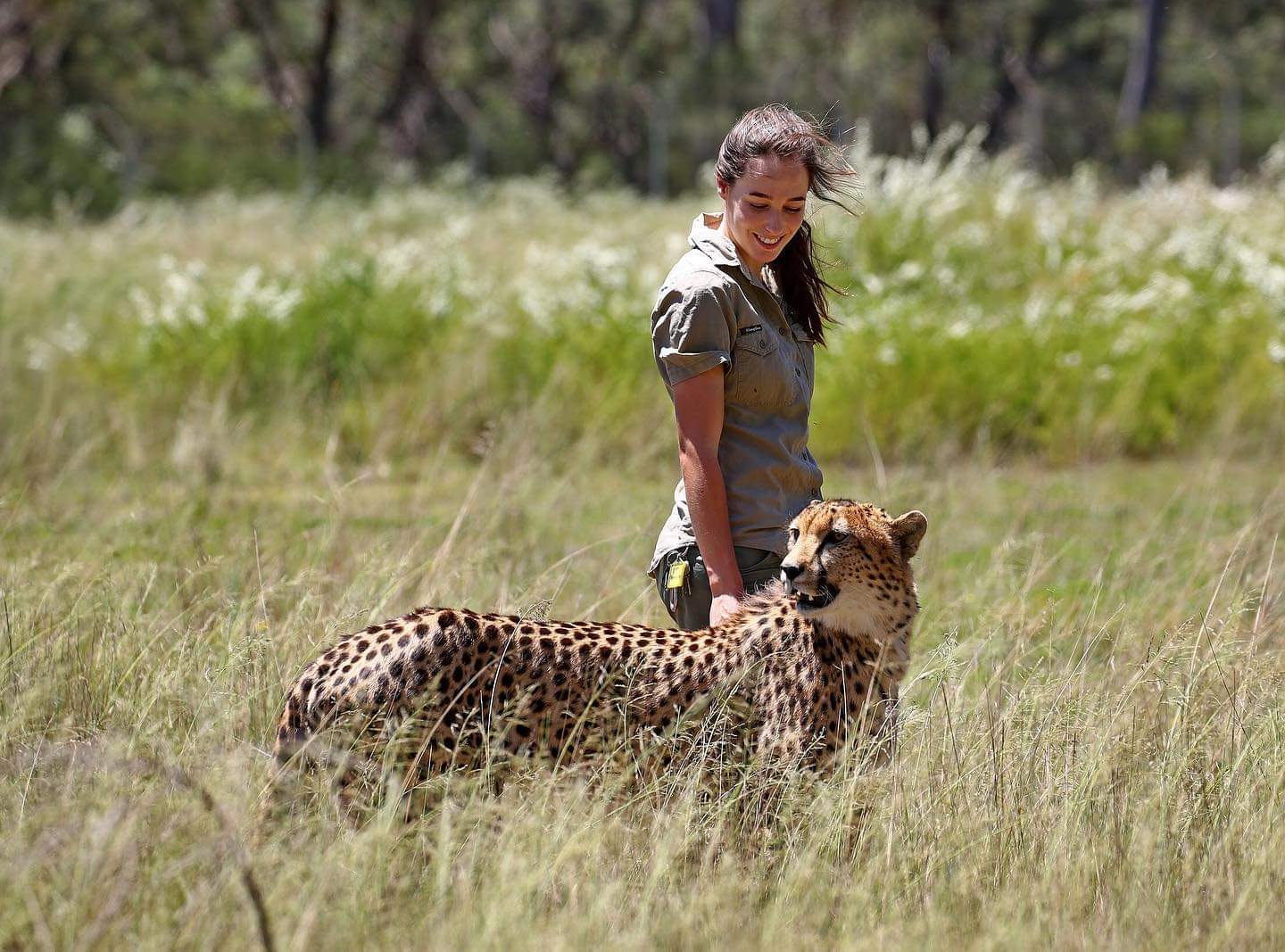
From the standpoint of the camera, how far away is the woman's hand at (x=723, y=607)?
9.73ft

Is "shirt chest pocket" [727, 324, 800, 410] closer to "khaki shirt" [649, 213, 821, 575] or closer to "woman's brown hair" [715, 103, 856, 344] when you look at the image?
"khaki shirt" [649, 213, 821, 575]

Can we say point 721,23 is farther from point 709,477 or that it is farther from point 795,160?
point 709,477

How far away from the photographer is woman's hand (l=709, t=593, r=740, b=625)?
2.97 m

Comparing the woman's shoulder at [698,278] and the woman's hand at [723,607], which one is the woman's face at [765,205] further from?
the woman's hand at [723,607]

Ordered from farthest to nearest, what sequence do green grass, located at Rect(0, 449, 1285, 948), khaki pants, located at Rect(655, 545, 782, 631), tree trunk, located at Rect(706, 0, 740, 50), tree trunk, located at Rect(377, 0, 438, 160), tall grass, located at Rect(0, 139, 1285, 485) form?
tree trunk, located at Rect(377, 0, 438, 160) → tree trunk, located at Rect(706, 0, 740, 50) → tall grass, located at Rect(0, 139, 1285, 485) → khaki pants, located at Rect(655, 545, 782, 631) → green grass, located at Rect(0, 449, 1285, 948)

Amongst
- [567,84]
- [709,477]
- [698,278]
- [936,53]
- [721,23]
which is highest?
[721,23]

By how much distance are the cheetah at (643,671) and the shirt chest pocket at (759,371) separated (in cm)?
37

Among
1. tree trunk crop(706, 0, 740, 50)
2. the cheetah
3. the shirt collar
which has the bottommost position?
the cheetah

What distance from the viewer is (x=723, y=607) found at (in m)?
2.99

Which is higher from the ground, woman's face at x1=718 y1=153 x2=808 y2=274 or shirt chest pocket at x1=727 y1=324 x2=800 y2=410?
woman's face at x1=718 y1=153 x2=808 y2=274

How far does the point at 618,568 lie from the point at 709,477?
1.53 meters

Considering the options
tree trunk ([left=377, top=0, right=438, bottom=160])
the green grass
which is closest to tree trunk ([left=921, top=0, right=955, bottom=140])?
tree trunk ([left=377, top=0, right=438, bottom=160])

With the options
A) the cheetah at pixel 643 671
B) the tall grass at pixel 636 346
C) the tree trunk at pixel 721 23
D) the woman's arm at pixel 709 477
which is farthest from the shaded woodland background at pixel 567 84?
the cheetah at pixel 643 671

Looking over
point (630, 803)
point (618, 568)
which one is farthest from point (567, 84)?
point (630, 803)
